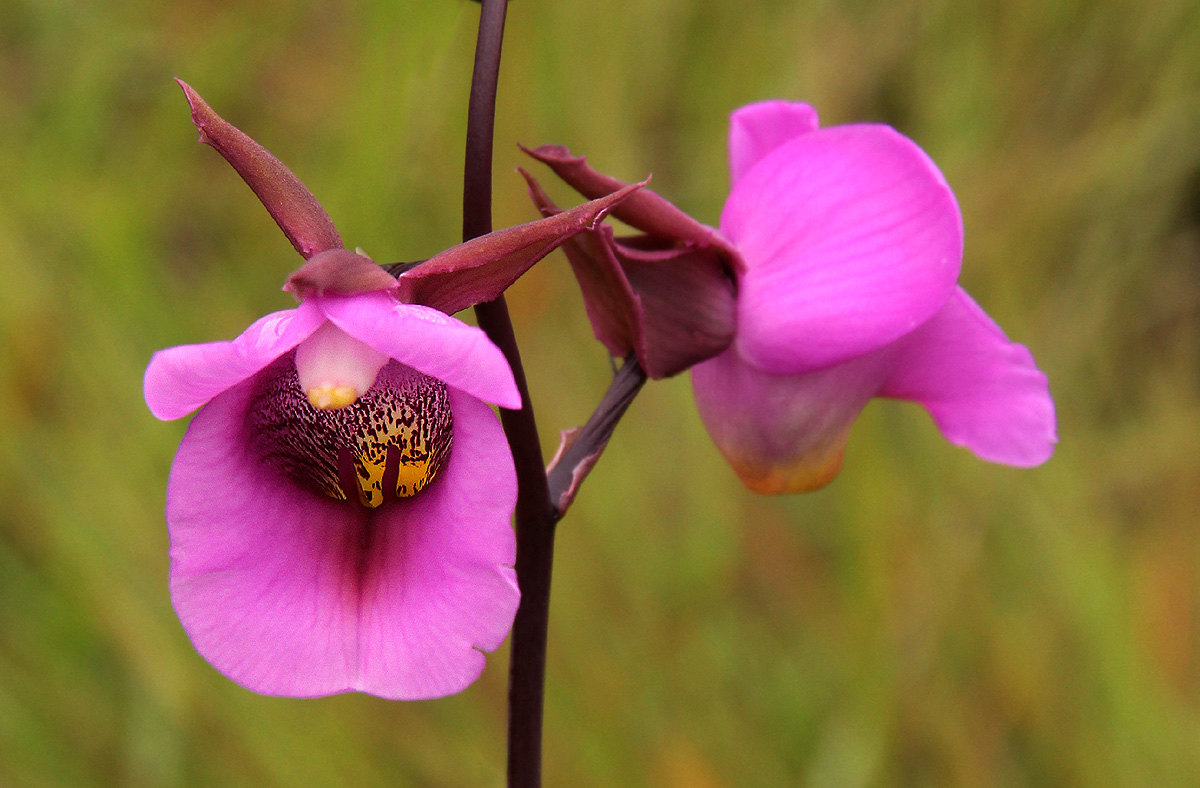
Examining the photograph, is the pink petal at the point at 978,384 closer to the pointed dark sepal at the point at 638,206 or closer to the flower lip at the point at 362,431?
the pointed dark sepal at the point at 638,206

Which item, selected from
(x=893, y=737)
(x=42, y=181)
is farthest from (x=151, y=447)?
(x=893, y=737)

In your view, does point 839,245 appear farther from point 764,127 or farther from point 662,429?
point 662,429

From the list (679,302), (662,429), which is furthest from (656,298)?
(662,429)

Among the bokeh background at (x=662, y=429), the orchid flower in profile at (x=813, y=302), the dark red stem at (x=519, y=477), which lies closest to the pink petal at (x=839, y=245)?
the orchid flower in profile at (x=813, y=302)

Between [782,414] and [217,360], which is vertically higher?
[217,360]

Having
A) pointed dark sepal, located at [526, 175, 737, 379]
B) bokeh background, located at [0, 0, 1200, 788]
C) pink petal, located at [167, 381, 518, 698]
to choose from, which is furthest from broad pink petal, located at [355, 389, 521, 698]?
bokeh background, located at [0, 0, 1200, 788]

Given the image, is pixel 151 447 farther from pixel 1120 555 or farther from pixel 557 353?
pixel 1120 555
